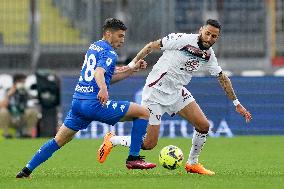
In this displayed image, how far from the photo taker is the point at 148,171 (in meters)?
12.4

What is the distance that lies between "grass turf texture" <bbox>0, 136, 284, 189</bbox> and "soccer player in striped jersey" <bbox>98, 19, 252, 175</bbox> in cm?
47

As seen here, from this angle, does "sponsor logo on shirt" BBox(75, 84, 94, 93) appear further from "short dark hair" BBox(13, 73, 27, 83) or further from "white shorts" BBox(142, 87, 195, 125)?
"short dark hair" BBox(13, 73, 27, 83)

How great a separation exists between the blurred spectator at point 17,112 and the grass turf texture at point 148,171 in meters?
2.17

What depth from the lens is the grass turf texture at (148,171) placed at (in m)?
10.5

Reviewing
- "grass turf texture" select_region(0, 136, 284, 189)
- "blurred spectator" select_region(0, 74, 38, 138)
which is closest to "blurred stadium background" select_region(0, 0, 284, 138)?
"blurred spectator" select_region(0, 74, 38, 138)

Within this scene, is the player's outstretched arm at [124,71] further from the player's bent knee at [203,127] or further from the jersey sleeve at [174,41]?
the player's bent knee at [203,127]

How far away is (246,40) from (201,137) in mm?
12886

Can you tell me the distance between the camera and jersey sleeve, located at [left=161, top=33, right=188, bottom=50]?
41.2ft

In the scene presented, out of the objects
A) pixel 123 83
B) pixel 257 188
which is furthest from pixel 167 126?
pixel 257 188

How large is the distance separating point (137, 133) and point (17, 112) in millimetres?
11486

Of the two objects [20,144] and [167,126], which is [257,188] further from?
[167,126]

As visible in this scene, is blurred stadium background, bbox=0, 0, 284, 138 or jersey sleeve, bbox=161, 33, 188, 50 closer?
jersey sleeve, bbox=161, 33, 188, 50

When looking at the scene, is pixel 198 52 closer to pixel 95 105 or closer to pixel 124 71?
pixel 124 71

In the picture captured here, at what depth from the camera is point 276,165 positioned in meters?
13.6
